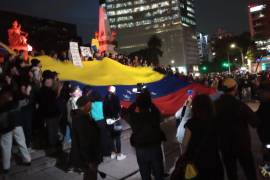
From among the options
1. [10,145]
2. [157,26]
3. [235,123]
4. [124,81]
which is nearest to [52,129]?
[10,145]

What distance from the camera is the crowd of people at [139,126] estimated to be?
4047mm

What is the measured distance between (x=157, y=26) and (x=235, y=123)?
544 ft

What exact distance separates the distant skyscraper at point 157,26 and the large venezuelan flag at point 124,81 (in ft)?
500

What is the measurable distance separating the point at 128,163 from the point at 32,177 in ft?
7.91

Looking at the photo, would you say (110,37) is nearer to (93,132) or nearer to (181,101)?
(181,101)

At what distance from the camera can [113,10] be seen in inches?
6880

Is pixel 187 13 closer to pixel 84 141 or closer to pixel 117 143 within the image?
pixel 117 143

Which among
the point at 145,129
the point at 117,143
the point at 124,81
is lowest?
the point at 117,143

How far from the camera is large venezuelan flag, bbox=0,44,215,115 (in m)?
11.8

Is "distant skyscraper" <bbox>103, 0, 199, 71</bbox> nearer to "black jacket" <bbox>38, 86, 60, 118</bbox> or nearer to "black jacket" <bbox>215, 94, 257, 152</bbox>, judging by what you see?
"black jacket" <bbox>38, 86, 60, 118</bbox>

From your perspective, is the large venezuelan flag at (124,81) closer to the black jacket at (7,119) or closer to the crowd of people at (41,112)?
the crowd of people at (41,112)

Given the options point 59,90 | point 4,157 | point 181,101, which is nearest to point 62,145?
point 59,90

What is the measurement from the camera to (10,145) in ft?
23.1

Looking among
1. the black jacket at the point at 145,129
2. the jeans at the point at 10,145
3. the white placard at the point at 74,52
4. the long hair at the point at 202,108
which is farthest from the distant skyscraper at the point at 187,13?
the long hair at the point at 202,108
